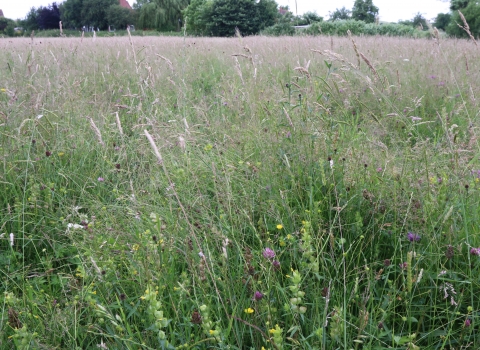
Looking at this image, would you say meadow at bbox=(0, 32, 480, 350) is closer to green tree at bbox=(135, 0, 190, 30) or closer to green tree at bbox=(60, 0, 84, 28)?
green tree at bbox=(135, 0, 190, 30)

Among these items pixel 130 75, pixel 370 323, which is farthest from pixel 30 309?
pixel 130 75

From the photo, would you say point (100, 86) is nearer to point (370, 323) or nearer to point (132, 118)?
point (132, 118)

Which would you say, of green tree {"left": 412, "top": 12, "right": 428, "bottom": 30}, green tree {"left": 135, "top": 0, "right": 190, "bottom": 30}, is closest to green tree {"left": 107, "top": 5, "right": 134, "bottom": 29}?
green tree {"left": 135, "top": 0, "right": 190, "bottom": 30}

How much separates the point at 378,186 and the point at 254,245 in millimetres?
636

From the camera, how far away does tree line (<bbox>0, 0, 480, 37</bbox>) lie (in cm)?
1719

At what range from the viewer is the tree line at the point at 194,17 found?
17188 mm

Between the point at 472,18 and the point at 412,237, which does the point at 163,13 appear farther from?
the point at 412,237

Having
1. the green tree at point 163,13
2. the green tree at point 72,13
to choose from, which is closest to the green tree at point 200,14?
the green tree at point 163,13

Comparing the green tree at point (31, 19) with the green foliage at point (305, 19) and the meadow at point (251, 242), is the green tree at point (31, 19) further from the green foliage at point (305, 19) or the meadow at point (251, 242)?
the meadow at point (251, 242)

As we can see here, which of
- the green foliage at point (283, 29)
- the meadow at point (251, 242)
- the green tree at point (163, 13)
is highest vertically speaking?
the green tree at point (163, 13)

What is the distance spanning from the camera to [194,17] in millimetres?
34156

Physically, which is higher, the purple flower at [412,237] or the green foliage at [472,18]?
the green foliage at [472,18]

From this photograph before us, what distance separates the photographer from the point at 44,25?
55.0m

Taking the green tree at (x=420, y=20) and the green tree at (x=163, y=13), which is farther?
the green tree at (x=163, y=13)
